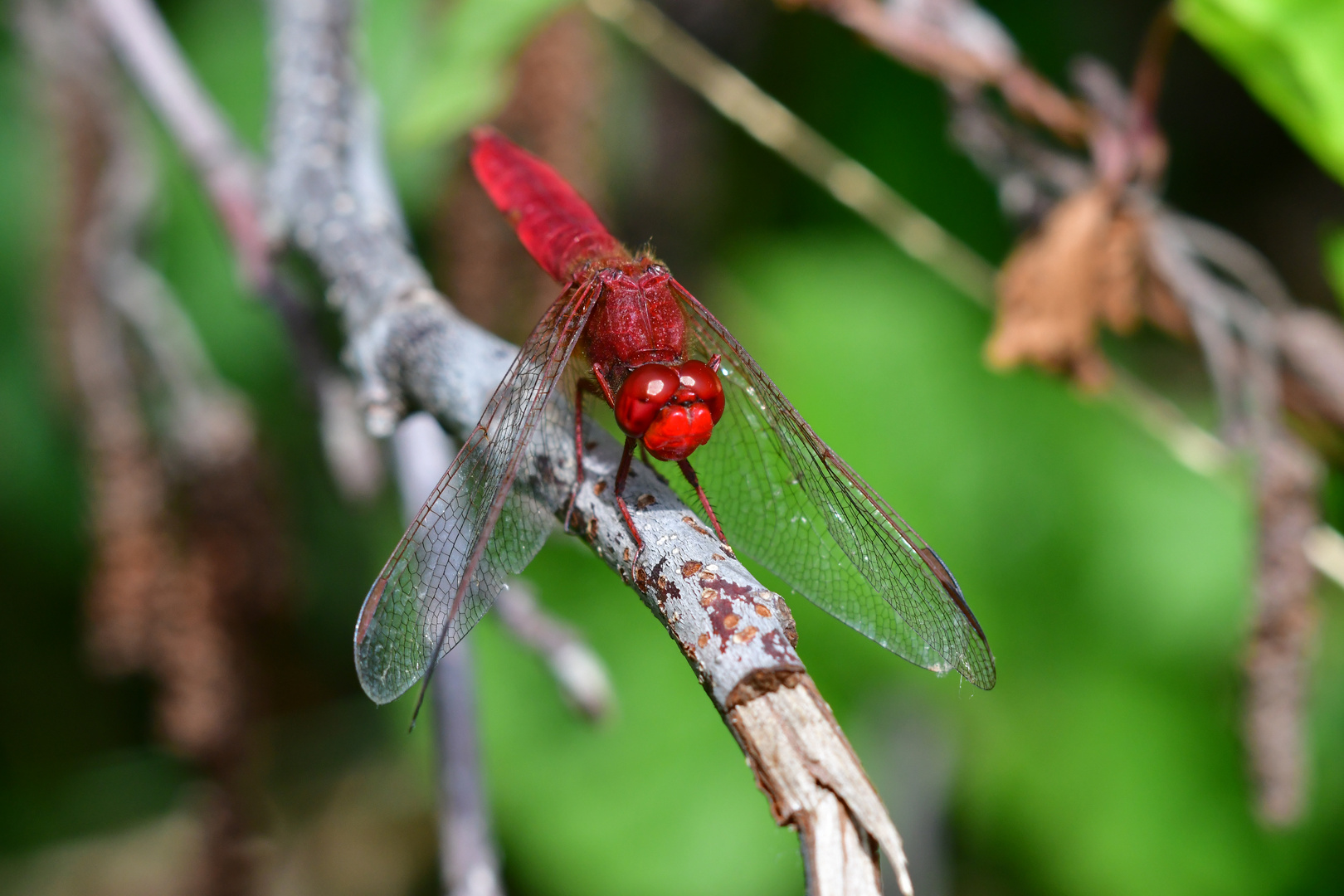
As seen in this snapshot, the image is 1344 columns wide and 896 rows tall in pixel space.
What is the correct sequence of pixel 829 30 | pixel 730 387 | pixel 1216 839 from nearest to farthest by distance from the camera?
pixel 730 387 → pixel 1216 839 → pixel 829 30

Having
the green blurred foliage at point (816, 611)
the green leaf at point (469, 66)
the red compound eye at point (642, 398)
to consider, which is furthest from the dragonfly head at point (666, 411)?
the green blurred foliage at point (816, 611)

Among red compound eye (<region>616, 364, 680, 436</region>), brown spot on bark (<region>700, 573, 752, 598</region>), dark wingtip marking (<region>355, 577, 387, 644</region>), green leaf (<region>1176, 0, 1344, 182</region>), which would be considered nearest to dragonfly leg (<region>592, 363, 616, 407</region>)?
red compound eye (<region>616, 364, 680, 436</region>)

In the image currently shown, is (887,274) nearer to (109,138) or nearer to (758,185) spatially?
(758,185)

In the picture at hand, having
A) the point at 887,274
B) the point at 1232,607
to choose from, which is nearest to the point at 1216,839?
the point at 1232,607

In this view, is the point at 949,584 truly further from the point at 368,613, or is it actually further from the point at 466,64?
the point at 466,64

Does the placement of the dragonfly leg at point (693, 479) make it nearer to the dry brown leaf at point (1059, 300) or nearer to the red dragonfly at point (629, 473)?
the red dragonfly at point (629, 473)

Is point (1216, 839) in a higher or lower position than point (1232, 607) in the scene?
lower
